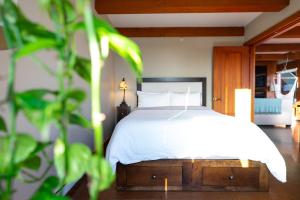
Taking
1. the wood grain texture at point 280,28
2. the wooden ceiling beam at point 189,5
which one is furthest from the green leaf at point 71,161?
the wood grain texture at point 280,28

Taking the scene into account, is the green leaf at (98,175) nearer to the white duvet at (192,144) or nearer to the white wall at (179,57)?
the white duvet at (192,144)

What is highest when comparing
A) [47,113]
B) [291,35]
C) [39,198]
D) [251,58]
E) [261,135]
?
[291,35]

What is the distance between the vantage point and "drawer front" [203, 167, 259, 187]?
267 cm

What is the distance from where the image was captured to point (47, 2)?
445 mm

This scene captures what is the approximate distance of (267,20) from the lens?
4246 mm

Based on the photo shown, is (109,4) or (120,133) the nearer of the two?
(120,133)

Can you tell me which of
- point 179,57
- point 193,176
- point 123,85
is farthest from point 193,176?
point 179,57

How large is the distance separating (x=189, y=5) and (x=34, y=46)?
3548 millimetres

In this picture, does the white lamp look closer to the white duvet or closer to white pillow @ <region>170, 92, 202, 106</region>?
white pillow @ <region>170, 92, 202, 106</region>

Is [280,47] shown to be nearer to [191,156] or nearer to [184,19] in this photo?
[184,19]

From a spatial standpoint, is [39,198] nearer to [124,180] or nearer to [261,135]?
[124,180]

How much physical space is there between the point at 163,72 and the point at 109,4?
2.20m

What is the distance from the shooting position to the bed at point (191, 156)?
8.57ft

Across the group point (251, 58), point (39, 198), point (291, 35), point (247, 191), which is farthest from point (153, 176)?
point (291, 35)
